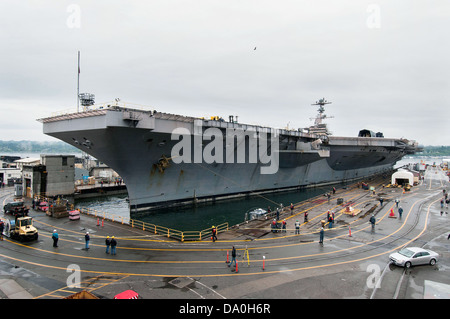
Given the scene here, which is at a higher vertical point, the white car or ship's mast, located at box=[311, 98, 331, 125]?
ship's mast, located at box=[311, 98, 331, 125]

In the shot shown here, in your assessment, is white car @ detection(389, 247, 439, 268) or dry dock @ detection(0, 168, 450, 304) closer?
dry dock @ detection(0, 168, 450, 304)

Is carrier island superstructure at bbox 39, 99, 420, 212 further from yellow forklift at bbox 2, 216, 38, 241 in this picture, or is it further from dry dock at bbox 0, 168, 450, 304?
yellow forklift at bbox 2, 216, 38, 241

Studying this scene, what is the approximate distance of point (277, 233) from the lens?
55.5ft

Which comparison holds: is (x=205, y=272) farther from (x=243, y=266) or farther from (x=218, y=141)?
(x=218, y=141)

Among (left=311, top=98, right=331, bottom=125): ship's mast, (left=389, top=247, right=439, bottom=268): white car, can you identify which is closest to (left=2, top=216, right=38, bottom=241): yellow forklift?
(left=389, top=247, right=439, bottom=268): white car

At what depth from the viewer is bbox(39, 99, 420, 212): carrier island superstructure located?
60.6 ft

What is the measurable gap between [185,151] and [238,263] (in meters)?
13.2

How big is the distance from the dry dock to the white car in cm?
28

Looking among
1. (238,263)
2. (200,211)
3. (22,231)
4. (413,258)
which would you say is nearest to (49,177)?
(200,211)

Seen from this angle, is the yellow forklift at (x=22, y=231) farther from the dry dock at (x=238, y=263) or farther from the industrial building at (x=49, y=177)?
the industrial building at (x=49, y=177)

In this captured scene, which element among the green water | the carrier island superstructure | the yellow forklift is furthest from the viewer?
the green water

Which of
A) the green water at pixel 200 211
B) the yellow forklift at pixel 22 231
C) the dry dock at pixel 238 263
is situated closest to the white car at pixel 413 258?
the dry dock at pixel 238 263

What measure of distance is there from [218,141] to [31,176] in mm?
23230

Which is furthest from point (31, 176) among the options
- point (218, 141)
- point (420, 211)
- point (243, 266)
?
point (420, 211)
